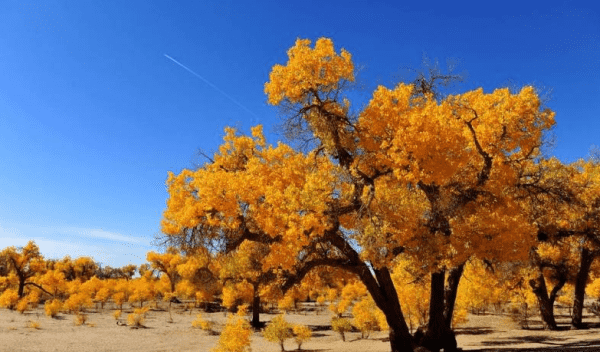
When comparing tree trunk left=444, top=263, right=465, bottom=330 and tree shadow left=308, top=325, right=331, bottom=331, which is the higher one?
tree trunk left=444, top=263, right=465, bottom=330

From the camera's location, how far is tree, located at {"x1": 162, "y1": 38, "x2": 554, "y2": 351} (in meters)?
11.8

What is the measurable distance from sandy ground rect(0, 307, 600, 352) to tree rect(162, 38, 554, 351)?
6161 millimetres

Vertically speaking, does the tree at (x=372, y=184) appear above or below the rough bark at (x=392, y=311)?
above

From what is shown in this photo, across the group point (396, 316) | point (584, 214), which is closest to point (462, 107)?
point (396, 316)

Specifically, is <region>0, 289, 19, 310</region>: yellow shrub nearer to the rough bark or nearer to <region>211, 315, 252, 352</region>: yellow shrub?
<region>211, 315, 252, 352</region>: yellow shrub

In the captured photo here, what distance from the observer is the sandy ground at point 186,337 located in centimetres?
1966

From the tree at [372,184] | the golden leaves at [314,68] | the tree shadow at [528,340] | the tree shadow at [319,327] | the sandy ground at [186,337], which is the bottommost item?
the tree shadow at [319,327]

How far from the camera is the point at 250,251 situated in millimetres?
16391

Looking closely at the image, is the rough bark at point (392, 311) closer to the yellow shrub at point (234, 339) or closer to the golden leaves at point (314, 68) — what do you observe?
the yellow shrub at point (234, 339)

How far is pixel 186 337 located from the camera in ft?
96.5

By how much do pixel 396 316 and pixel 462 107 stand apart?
24.4 feet

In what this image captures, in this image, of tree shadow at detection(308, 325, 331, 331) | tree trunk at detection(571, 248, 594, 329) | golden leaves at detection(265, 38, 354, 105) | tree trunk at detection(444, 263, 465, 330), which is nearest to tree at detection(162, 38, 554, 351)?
golden leaves at detection(265, 38, 354, 105)

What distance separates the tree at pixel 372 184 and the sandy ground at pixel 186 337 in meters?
6.16

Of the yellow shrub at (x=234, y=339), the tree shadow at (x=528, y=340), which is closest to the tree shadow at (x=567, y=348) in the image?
the tree shadow at (x=528, y=340)
